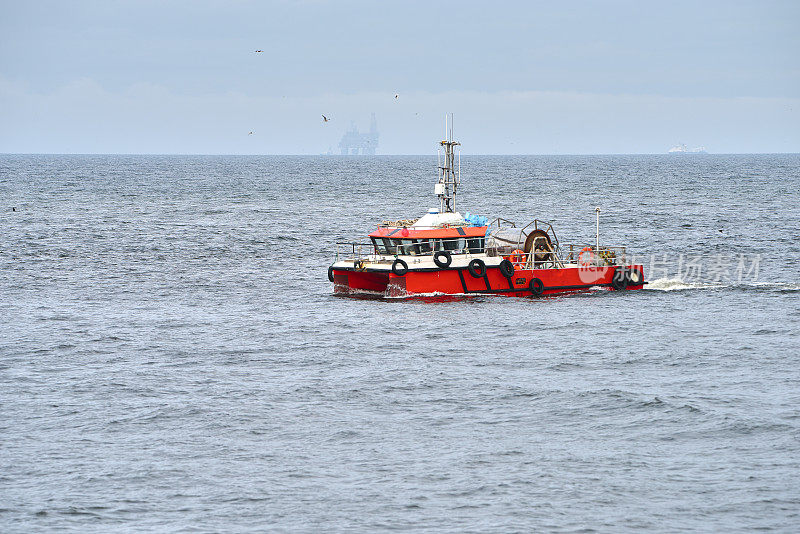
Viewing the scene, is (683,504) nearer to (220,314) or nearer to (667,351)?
(667,351)

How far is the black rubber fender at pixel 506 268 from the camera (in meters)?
45.0

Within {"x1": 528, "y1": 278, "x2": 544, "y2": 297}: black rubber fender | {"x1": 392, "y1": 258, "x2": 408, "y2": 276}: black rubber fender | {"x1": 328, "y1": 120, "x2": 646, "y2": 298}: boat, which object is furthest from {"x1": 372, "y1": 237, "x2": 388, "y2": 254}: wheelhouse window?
{"x1": 528, "y1": 278, "x2": 544, "y2": 297}: black rubber fender

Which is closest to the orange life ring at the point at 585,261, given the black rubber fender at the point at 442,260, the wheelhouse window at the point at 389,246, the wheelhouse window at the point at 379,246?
the black rubber fender at the point at 442,260

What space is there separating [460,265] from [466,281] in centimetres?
74

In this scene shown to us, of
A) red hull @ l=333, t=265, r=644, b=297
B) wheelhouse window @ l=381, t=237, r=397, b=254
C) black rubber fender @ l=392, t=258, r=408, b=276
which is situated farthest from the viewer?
wheelhouse window @ l=381, t=237, r=397, b=254

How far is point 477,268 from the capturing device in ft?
147

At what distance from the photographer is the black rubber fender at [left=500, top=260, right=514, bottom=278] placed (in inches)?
1773

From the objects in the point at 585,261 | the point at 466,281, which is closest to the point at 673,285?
the point at 585,261

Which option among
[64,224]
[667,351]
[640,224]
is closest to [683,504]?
[667,351]

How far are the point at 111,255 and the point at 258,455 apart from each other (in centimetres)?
4274

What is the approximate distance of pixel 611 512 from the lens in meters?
21.3

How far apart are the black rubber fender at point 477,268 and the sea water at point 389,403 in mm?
1340

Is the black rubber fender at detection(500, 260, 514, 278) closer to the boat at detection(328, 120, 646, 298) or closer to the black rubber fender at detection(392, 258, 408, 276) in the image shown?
the boat at detection(328, 120, 646, 298)

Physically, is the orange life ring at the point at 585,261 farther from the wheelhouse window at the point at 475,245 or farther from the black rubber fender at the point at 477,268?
the black rubber fender at the point at 477,268
